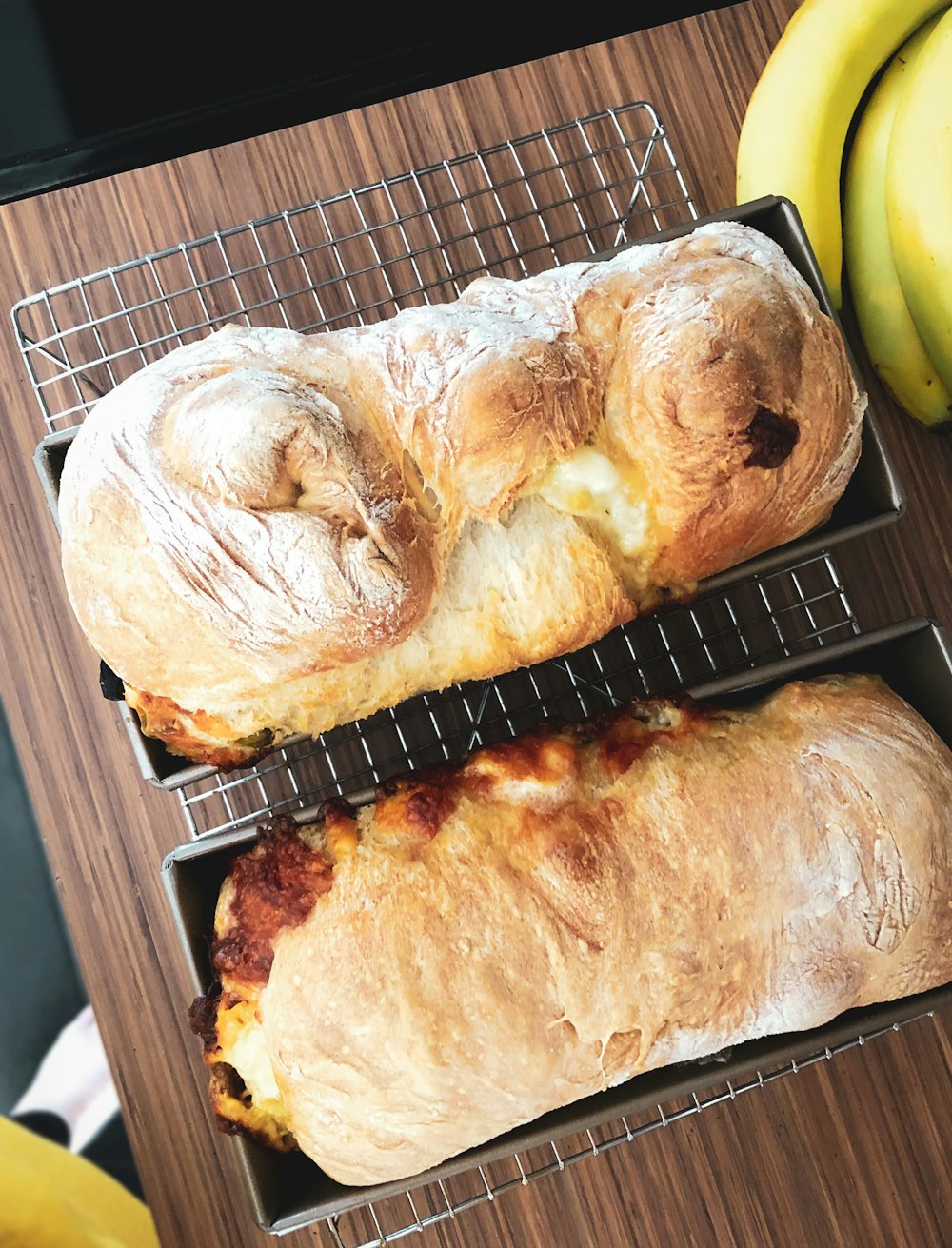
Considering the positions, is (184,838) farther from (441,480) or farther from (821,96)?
(821,96)

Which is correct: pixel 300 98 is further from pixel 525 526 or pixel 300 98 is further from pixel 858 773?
pixel 858 773

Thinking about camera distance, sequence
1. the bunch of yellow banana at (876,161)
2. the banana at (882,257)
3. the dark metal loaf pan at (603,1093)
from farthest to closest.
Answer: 1. the banana at (882,257)
2. the bunch of yellow banana at (876,161)
3. the dark metal loaf pan at (603,1093)

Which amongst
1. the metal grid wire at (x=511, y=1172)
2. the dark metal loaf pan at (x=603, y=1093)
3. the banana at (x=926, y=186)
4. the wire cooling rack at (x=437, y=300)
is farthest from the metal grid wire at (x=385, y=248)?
the metal grid wire at (x=511, y=1172)

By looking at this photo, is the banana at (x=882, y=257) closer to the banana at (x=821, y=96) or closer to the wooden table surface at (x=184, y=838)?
the banana at (x=821, y=96)

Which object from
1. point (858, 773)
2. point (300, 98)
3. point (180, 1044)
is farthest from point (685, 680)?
point (300, 98)

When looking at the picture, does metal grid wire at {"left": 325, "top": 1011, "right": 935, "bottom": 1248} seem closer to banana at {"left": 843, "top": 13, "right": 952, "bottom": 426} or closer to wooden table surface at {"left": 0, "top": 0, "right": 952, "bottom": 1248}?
wooden table surface at {"left": 0, "top": 0, "right": 952, "bottom": 1248}

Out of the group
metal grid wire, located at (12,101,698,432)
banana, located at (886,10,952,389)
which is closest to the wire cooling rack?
metal grid wire, located at (12,101,698,432)
